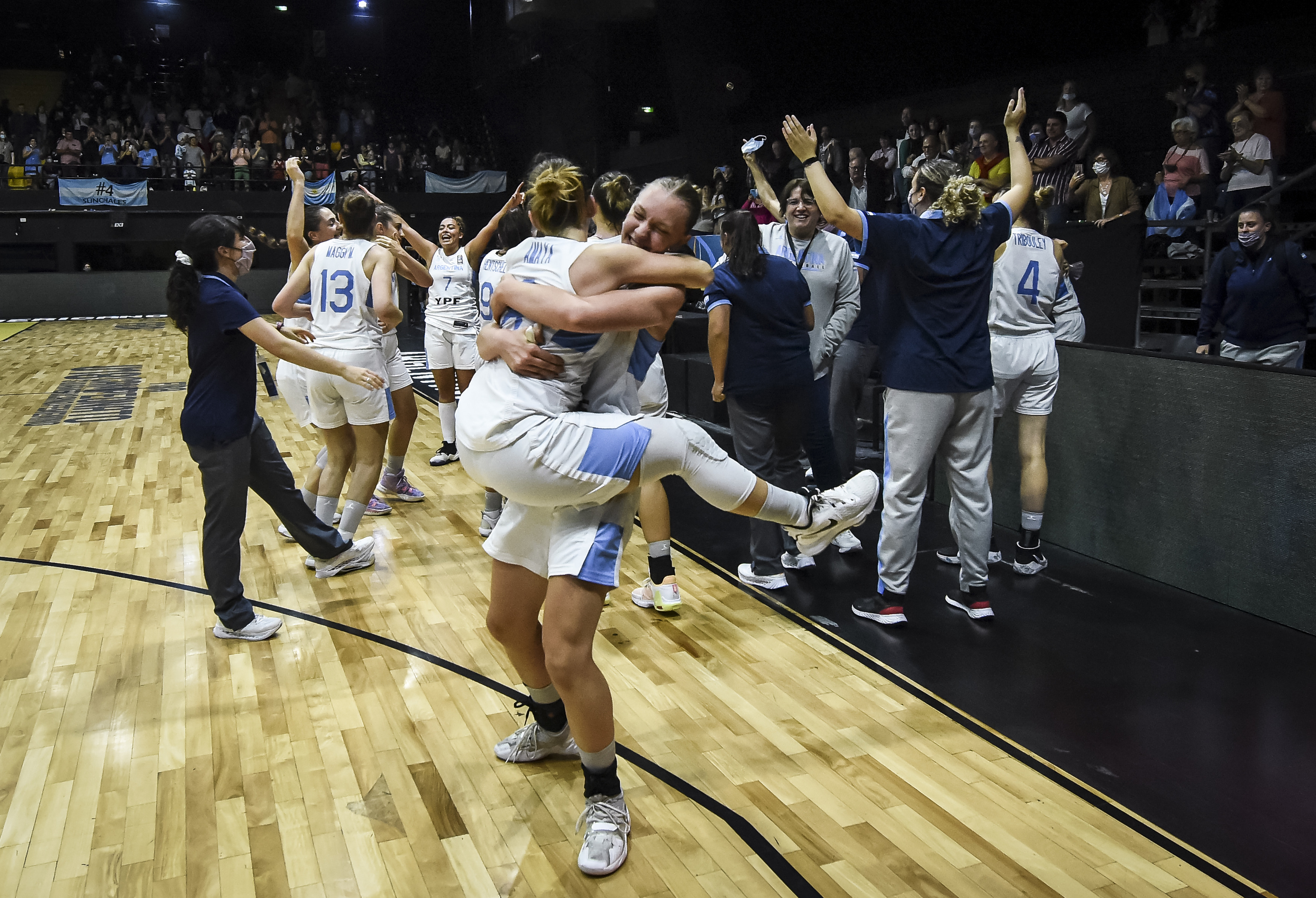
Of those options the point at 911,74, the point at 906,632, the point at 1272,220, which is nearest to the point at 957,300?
the point at 906,632

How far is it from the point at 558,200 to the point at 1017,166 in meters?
2.13

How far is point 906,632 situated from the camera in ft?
11.8

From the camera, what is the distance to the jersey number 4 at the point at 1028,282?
4.09 metres

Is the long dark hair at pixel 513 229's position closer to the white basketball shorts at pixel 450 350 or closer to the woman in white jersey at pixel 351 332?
the woman in white jersey at pixel 351 332

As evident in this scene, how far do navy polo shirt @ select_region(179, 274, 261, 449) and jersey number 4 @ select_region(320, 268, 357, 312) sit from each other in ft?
3.06

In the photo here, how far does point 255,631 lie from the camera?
11.9ft

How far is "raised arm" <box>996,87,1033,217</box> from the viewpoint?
11.6ft

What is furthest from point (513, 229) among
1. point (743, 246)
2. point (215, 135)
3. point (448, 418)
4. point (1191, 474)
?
point (215, 135)

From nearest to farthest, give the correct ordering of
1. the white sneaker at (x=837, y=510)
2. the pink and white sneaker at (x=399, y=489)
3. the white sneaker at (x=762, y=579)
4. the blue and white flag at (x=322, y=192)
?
the white sneaker at (x=837, y=510) → the white sneaker at (x=762, y=579) → the pink and white sneaker at (x=399, y=489) → the blue and white flag at (x=322, y=192)

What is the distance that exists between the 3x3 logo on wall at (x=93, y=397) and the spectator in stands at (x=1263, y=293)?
8159 mm

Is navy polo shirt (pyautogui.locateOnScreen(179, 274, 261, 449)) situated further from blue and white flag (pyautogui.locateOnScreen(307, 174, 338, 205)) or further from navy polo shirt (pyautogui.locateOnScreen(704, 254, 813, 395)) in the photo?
blue and white flag (pyautogui.locateOnScreen(307, 174, 338, 205))

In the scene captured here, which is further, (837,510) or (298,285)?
(298,285)

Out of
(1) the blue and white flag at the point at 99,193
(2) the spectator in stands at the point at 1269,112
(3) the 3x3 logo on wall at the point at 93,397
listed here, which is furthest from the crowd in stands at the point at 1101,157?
(1) the blue and white flag at the point at 99,193

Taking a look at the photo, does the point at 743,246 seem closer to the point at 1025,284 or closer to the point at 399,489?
the point at 1025,284
